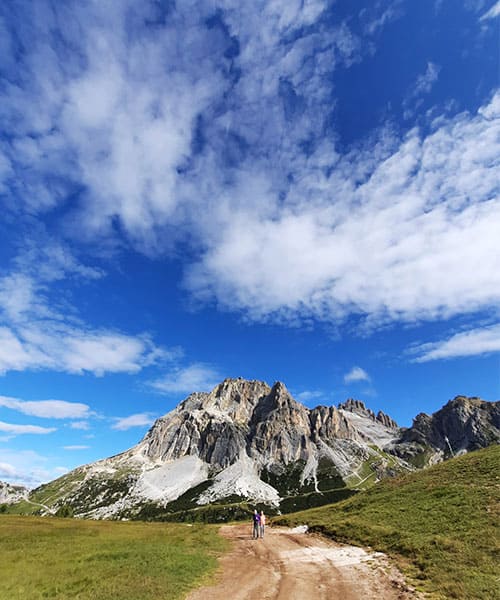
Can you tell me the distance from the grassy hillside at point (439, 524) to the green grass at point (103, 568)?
48.0 feet

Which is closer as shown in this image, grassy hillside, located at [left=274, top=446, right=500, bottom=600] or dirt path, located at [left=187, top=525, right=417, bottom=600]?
dirt path, located at [left=187, top=525, right=417, bottom=600]

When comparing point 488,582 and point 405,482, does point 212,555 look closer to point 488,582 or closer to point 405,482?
point 488,582

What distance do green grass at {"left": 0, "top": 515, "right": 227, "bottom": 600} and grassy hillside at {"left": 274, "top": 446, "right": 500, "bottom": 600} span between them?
1462 cm

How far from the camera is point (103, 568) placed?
25250 millimetres

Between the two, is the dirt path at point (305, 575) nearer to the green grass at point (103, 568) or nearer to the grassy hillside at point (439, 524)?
the grassy hillside at point (439, 524)

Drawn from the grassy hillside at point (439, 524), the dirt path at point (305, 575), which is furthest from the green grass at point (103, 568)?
the grassy hillside at point (439, 524)

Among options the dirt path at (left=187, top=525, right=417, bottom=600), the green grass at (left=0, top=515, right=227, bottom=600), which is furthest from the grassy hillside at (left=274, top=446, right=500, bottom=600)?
the green grass at (left=0, top=515, right=227, bottom=600)

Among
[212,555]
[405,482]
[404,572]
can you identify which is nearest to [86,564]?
[212,555]

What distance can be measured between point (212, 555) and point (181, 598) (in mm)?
13751

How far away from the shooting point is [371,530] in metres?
35.5

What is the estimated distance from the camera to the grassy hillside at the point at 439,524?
20.4 m

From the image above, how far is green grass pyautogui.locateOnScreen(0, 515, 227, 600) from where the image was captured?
19922 millimetres

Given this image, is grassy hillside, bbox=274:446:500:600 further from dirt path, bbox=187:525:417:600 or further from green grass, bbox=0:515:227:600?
green grass, bbox=0:515:227:600

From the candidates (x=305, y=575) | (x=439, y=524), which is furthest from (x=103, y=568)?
(x=439, y=524)
